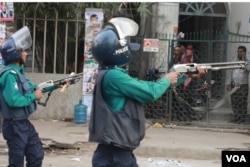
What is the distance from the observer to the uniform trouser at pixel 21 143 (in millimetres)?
5465

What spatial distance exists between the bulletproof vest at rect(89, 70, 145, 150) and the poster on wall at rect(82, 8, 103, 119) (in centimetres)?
595

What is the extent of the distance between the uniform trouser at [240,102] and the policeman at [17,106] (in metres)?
5.69

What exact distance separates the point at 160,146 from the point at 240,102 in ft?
8.38

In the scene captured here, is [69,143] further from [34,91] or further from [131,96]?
[131,96]

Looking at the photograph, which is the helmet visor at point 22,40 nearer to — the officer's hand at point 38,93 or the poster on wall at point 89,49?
the officer's hand at point 38,93

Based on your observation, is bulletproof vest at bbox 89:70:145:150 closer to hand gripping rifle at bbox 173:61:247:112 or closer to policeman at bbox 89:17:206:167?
policeman at bbox 89:17:206:167

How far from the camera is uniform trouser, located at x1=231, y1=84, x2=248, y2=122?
10500mm

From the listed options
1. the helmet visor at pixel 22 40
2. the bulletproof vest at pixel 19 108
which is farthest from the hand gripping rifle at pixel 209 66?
the helmet visor at pixel 22 40

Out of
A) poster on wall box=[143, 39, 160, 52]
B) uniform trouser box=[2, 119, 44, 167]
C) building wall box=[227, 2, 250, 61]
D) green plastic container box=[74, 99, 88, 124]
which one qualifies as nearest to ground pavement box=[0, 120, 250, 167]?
green plastic container box=[74, 99, 88, 124]

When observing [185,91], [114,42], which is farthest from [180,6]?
[114,42]

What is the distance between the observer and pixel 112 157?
4180 millimetres

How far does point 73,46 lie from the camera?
1080 centimetres

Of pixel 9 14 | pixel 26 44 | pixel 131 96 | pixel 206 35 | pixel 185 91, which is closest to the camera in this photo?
pixel 131 96

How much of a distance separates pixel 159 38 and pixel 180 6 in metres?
1.70
